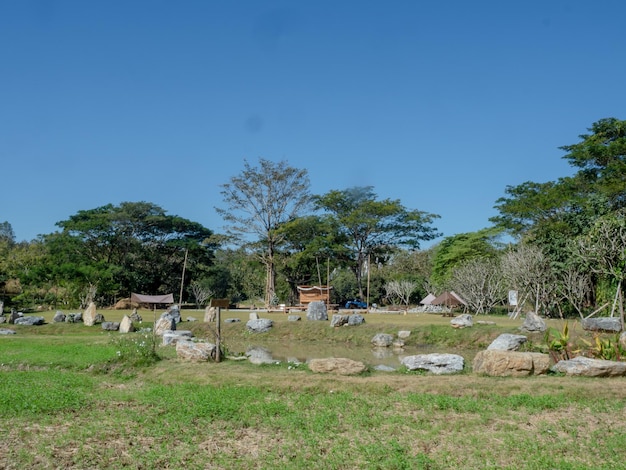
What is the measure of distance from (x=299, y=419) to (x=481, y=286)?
2496 centimetres

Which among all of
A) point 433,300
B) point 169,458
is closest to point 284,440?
point 169,458

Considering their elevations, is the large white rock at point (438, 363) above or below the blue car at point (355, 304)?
below

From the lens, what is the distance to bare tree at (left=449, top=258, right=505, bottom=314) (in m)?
30.4

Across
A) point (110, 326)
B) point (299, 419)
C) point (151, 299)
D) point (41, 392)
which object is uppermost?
point (151, 299)

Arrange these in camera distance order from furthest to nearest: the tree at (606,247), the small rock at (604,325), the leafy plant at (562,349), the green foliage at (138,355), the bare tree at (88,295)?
the bare tree at (88,295), the tree at (606,247), the small rock at (604,325), the leafy plant at (562,349), the green foliage at (138,355)

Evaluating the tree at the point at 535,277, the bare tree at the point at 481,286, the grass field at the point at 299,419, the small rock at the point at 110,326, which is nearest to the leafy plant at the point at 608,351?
the grass field at the point at 299,419

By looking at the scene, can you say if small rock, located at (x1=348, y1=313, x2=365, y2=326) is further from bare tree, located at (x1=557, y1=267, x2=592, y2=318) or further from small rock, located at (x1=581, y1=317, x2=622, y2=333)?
bare tree, located at (x1=557, y1=267, x2=592, y2=318)

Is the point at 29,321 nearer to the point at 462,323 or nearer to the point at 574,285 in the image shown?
the point at 462,323

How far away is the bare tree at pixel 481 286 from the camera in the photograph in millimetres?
30391

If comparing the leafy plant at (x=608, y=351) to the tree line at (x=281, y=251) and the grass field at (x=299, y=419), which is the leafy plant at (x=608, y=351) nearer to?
the grass field at (x=299, y=419)

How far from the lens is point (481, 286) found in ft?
98.7

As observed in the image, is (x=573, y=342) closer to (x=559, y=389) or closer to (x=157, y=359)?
(x=559, y=389)

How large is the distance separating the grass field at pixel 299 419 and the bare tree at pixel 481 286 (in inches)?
845

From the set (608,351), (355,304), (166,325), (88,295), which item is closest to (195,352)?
(166,325)
